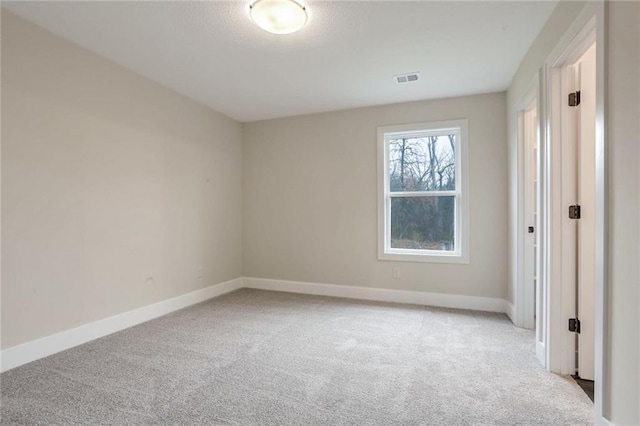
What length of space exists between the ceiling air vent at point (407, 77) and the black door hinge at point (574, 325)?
2.37m

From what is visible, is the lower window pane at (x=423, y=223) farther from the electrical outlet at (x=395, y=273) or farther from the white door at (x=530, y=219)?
the white door at (x=530, y=219)

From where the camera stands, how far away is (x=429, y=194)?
12.4 ft

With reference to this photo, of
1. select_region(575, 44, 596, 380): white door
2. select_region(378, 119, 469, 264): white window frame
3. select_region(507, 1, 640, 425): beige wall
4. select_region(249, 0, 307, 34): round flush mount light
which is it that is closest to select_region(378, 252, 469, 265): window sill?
select_region(378, 119, 469, 264): white window frame

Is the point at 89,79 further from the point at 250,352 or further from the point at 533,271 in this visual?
the point at 533,271

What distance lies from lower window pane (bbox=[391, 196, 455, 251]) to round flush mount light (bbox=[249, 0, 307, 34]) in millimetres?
2425

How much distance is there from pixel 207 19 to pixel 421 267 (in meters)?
3.24

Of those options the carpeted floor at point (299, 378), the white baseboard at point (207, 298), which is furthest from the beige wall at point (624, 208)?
the white baseboard at point (207, 298)

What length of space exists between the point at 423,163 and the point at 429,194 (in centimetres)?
39

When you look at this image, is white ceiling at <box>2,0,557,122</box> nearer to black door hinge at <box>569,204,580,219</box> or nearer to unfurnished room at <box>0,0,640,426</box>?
unfurnished room at <box>0,0,640,426</box>

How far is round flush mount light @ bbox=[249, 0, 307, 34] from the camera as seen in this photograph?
1936 mm

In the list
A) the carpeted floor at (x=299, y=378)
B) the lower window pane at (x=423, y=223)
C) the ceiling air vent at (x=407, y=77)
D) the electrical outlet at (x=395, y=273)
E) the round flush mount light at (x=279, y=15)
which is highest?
the ceiling air vent at (x=407, y=77)

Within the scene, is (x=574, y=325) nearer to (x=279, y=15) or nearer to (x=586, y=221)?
(x=586, y=221)

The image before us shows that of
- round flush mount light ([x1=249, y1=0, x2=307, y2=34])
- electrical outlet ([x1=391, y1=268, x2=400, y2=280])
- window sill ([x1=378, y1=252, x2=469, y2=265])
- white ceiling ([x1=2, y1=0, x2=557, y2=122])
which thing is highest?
white ceiling ([x1=2, y1=0, x2=557, y2=122])

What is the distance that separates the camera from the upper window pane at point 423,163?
3.72 meters
